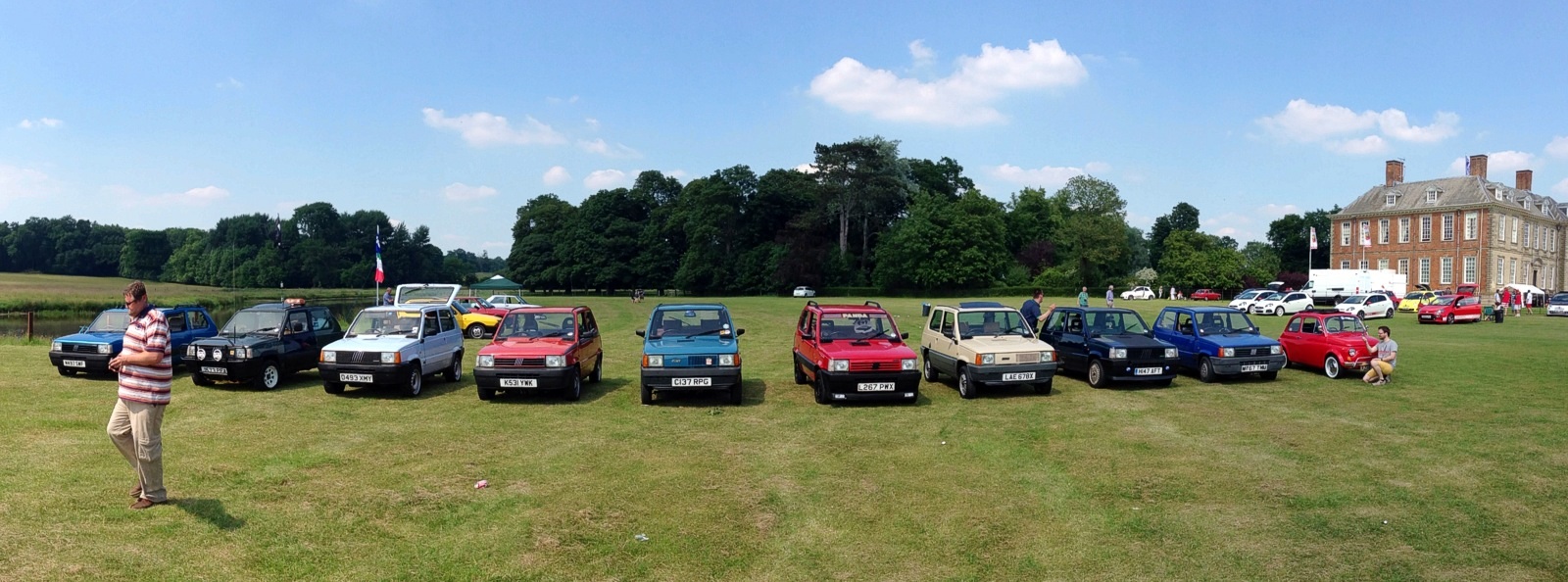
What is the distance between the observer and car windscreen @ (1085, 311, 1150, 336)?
16203 mm

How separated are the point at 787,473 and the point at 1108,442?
421 cm

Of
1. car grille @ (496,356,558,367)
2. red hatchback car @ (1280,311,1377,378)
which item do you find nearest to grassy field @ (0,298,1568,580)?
car grille @ (496,356,558,367)

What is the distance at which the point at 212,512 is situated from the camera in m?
6.77

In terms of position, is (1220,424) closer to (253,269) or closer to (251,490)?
(251,490)

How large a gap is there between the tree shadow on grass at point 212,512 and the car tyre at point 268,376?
7.91 m

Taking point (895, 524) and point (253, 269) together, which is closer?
point (895, 524)

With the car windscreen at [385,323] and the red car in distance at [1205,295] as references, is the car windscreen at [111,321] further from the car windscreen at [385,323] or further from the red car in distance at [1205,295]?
the red car in distance at [1205,295]

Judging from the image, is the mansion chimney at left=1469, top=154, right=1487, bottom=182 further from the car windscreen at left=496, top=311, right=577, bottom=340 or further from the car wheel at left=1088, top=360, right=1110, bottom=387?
the car windscreen at left=496, top=311, right=577, bottom=340

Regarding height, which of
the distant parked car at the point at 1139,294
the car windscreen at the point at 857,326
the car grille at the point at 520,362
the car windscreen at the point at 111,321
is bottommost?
the car grille at the point at 520,362

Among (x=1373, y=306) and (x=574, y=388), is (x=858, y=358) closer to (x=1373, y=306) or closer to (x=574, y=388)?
(x=574, y=388)

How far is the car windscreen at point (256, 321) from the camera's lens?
1491 cm

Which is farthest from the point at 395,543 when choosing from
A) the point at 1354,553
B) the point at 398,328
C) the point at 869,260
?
the point at 869,260

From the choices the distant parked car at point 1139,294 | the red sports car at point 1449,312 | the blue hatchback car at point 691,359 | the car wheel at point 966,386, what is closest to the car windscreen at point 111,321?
the blue hatchback car at point 691,359

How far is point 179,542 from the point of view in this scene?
6016mm
